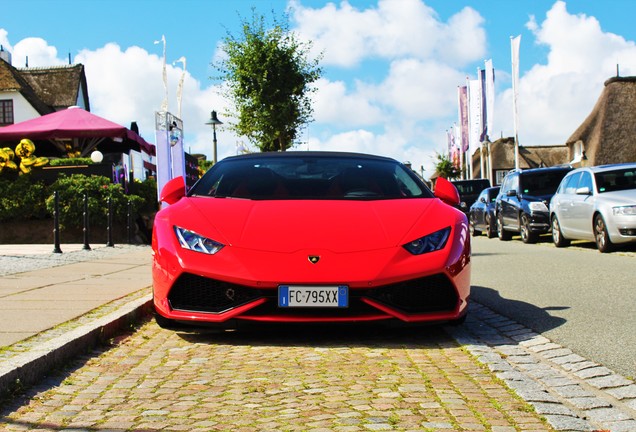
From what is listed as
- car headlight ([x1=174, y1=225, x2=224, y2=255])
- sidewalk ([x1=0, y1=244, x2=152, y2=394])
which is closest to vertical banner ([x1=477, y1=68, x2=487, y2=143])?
sidewalk ([x1=0, y1=244, x2=152, y2=394])

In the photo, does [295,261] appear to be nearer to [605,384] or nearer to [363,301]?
[363,301]

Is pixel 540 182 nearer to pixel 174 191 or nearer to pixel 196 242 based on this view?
pixel 174 191

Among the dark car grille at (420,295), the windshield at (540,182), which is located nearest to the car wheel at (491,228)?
the windshield at (540,182)

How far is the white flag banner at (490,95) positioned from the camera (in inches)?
1638

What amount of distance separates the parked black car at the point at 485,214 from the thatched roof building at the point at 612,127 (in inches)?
1199

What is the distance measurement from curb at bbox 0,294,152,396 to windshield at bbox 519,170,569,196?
1513cm

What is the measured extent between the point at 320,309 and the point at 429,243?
879mm

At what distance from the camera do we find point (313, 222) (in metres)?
5.91

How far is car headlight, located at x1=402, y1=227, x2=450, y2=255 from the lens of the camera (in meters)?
5.72

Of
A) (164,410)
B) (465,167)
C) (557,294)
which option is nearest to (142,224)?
(557,294)

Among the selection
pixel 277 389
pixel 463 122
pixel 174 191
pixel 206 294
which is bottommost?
pixel 277 389

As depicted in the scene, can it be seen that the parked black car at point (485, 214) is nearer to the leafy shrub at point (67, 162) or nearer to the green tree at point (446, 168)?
the leafy shrub at point (67, 162)

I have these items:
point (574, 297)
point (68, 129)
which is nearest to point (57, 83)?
point (68, 129)

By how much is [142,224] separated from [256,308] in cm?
1483
